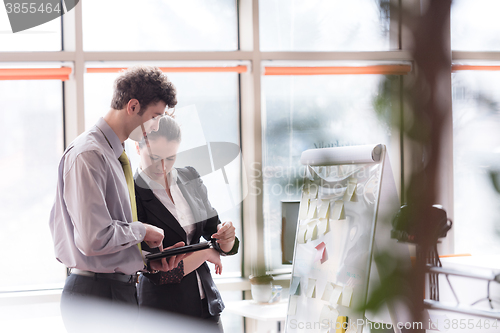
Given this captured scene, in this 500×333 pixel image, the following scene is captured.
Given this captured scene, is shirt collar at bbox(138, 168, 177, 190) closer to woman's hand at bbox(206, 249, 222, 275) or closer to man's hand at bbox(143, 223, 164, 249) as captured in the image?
man's hand at bbox(143, 223, 164, 249)

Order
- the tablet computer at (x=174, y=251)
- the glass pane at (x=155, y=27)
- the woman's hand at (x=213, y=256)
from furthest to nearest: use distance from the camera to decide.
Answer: the glass pane at (x=155, y=27) < the woman's hand at (x=213, y=256) < the tablet computer at (x=174, y=251)

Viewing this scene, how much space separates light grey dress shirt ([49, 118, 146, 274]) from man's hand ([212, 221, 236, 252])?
32 cm

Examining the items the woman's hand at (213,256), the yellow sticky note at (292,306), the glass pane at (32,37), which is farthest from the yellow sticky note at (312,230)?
the glass pane at (32,37)

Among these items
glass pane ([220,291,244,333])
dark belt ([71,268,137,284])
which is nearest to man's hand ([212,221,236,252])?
dark belt ([71,268,137,284])

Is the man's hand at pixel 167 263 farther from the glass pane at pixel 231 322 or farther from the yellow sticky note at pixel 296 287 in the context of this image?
the glass pane at pixel 231 322

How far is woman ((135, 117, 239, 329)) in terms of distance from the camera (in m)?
1.44

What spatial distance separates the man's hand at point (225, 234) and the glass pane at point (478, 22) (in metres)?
1.28

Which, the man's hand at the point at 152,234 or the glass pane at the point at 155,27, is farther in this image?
Result: the glass pane at the point at 155,27

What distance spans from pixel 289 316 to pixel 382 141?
1738 millimetres

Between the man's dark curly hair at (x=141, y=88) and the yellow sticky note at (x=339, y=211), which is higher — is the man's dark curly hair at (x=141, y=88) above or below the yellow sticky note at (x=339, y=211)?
above

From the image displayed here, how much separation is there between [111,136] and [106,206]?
257 millimetres

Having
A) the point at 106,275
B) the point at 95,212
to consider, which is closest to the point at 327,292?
the point at 106,275

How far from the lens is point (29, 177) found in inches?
115

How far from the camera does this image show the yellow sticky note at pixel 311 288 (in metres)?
1.73
